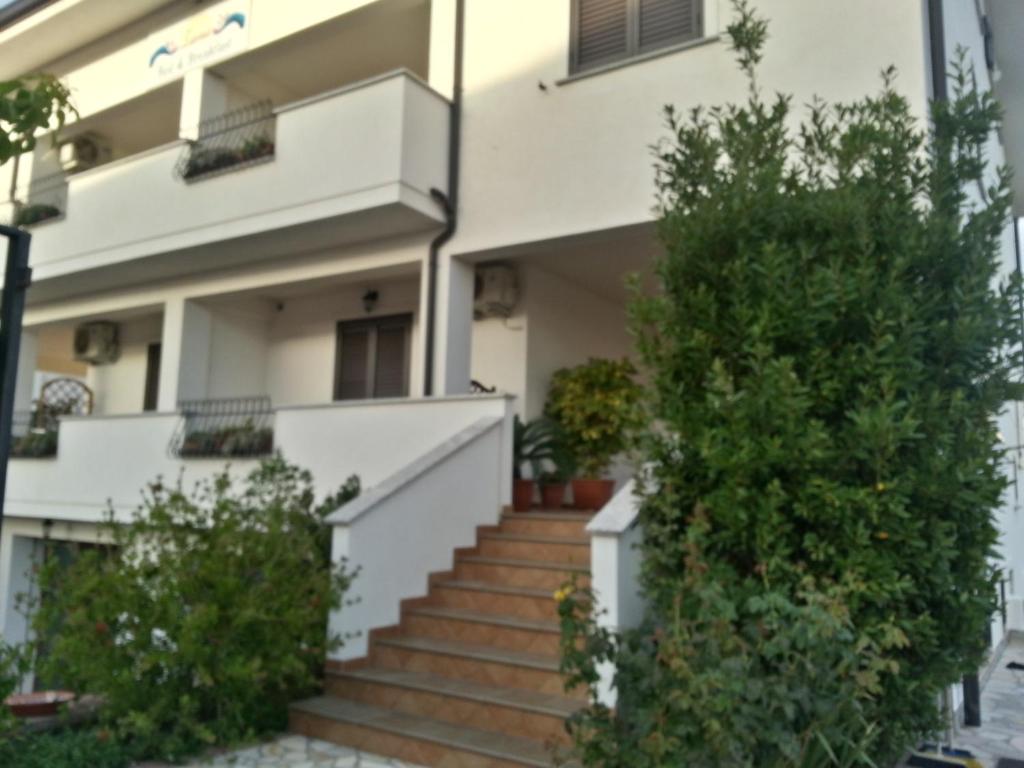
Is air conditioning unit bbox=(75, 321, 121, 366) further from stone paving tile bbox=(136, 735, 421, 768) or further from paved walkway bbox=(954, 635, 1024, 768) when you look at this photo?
paved walkway bbox=(954, 635, 1024, 768)

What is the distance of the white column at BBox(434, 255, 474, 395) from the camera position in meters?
8.54

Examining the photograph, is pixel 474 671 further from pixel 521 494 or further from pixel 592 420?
pixel 592 420

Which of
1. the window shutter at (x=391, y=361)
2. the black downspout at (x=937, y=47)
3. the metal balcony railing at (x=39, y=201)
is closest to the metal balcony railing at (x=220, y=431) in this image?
the window shutter at (x=391, y=361)

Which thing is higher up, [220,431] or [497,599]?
[220,431]

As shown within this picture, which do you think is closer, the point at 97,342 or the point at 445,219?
→ the point at 445,219

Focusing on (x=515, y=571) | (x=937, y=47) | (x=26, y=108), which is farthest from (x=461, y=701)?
(x=937, y=47)

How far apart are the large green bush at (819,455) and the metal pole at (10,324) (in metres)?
2.58

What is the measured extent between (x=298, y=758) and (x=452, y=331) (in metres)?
4.50

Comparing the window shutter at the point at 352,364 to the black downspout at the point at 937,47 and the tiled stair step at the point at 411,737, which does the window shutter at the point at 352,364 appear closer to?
the tiled stair step at the point at 411,737

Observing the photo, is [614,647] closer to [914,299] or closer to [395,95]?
[914,299]

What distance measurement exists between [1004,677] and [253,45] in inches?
423

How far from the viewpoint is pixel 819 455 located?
373cm

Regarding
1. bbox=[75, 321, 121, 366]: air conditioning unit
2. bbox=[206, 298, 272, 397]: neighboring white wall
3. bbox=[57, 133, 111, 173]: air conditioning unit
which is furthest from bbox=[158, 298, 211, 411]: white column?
bbox=[57, 133, 111, 173]: air conditioning unit

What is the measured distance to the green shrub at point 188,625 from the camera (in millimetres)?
5121
